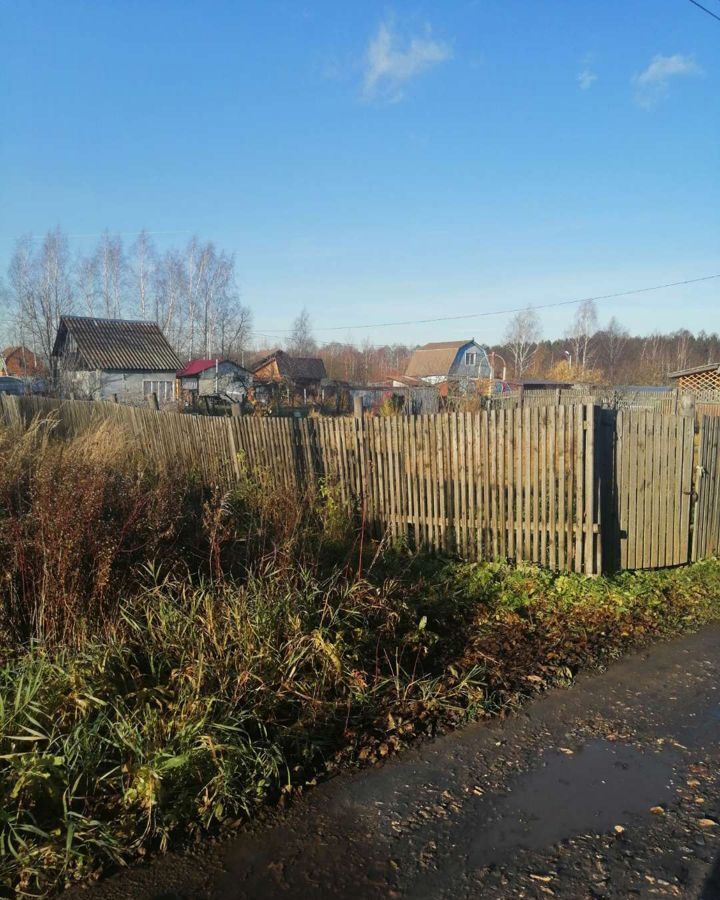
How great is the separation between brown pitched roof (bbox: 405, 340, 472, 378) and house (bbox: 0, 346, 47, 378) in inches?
1403

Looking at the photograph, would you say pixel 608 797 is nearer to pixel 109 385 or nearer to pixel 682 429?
pixel 682 429

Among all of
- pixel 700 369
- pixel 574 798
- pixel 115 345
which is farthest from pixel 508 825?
pixel 115 345

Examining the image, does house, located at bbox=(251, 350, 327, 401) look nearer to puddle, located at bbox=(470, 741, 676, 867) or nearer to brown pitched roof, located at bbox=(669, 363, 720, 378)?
brown pitched roof, located at bbox=(669, 363, 720, 378)

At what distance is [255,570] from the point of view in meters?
5.41

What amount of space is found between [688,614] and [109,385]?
110 feet

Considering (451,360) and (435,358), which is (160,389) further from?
(435,358)

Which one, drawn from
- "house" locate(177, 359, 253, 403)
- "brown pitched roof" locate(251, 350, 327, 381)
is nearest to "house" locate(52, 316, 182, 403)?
"house" locate(177, 359, 253, 403)

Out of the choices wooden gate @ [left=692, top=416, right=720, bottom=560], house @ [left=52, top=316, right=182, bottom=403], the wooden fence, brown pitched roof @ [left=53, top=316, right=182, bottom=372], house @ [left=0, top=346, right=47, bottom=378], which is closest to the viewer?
the wooden fence

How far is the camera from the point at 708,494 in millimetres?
7105

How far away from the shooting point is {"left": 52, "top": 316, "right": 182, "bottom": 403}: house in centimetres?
3441

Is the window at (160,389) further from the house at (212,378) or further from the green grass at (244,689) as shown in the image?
the green grass at (244,689)

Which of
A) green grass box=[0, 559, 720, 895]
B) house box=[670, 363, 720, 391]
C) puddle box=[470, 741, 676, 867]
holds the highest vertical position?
house box=[670, 363, 720, 391]

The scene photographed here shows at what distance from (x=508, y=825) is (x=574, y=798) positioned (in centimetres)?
42

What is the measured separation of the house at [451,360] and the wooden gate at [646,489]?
202 ft
